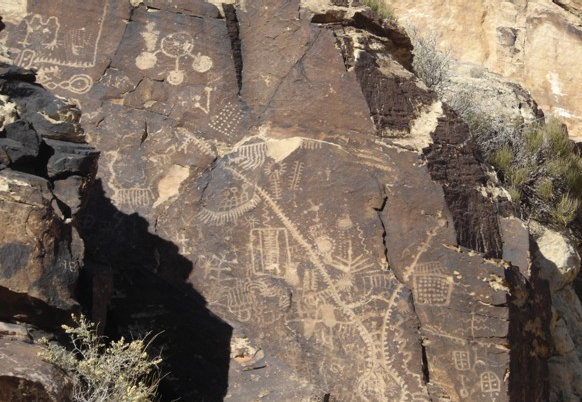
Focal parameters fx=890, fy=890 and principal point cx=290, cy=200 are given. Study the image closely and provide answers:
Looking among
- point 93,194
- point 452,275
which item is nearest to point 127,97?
point 93,194

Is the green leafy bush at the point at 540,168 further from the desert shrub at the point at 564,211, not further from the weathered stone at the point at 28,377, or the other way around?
the weathered stone at the point at 28,377

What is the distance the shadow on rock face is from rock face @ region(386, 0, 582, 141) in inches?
248

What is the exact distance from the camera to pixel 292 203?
19.3ft

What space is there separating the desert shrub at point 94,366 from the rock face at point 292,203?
71cm

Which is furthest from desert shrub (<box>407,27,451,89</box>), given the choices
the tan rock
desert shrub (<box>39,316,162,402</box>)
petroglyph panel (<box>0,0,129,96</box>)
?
desert shrub (<box>39,316,162,402</box>)

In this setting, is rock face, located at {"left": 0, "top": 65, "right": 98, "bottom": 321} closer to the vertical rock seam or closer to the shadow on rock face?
the shadow on rock face

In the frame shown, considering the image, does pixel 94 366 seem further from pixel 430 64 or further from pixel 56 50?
pixel 430 64

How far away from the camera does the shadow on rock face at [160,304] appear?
5.50m

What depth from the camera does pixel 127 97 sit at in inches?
255

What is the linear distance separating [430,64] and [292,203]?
381cm

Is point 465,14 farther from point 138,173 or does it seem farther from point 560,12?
point 138,173

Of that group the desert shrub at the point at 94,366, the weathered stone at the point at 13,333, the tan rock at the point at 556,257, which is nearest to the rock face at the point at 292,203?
the desert shrub at the point at 94,366

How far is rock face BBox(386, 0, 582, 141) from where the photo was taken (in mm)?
10891

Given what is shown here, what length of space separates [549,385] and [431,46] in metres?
4.33
